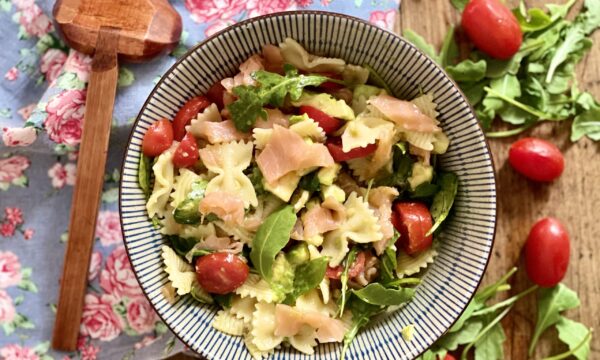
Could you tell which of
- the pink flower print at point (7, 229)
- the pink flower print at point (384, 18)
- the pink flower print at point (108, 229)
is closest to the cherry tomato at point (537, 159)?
the pink flower print at point (384, 18)

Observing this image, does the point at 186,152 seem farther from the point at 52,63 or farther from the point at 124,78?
the point at 52,63

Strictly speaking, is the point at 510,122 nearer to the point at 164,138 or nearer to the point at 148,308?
the point at 164,138

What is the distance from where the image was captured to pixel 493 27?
3.00m

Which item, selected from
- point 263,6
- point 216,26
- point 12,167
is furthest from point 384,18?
Answer: point 12,167

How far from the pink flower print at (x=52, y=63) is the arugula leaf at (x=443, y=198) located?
1.82 m

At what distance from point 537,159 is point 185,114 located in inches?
60.9

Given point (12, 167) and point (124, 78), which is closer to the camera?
point (124, 78)

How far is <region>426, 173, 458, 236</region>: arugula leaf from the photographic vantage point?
265cm

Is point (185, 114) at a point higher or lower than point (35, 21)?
higher

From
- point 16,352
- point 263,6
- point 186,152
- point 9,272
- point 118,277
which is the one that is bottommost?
point 16,352

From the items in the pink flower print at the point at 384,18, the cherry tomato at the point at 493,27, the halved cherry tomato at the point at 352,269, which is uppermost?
the cherry tomato at the point at 493,27

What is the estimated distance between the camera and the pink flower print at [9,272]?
10.6 ft

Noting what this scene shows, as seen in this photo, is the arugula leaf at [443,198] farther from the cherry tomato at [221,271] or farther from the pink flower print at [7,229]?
the pink flower print at [7,229]

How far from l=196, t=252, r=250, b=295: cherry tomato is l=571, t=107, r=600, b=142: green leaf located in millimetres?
1658
